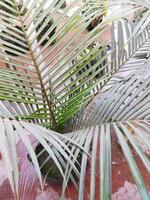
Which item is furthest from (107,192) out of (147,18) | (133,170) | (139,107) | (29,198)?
(29,198)

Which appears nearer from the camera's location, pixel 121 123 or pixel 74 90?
pixel 121 123

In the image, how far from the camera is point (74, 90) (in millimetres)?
1059

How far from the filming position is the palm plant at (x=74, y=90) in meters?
0.72

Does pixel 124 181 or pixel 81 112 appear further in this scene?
pixel 124 181

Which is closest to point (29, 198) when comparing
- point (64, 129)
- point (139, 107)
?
point (64, 129)

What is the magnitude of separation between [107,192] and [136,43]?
827 millimetres

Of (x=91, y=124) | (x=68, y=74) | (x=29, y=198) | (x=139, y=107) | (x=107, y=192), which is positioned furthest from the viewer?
(x=29, y=198)

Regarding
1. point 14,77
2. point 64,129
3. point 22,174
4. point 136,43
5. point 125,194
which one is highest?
point 136,43

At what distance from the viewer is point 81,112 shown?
→ 3.80 ft

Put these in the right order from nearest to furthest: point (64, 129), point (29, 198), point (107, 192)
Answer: point (107, 192)
point (64, 129)
point (29, 198)

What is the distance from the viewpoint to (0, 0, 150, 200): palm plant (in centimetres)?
72

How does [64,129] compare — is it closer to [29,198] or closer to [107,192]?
[29,198]

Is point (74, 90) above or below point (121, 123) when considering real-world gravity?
above

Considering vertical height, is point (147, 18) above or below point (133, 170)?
above
